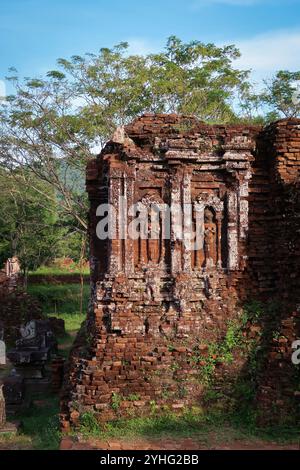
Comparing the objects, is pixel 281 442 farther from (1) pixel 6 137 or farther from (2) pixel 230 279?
(1) pixel 6 137

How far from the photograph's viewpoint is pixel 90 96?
68.9ft

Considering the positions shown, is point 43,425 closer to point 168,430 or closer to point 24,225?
point 168,430

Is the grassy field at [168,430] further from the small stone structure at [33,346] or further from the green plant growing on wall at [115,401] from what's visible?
the small stone structure at [33,346]

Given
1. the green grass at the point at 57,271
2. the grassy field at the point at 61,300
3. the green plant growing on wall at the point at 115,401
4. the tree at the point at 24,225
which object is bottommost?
the green plant growing on wall at the point at 115,401

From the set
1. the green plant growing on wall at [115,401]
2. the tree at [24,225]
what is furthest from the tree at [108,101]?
the green plant growing on wall at [115,401]

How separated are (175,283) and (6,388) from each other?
4.06 m

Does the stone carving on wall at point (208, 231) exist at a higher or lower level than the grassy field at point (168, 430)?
higher

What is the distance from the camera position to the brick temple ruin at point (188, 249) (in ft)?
26.1

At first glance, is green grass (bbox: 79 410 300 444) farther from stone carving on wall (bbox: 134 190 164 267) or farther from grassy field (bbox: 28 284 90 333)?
grassy field (bbox: 28 284 90 333)

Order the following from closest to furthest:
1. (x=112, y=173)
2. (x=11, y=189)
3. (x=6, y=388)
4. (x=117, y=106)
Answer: (x=112, y=173) < (x=6, y=388) < (x=117, y=106) < (x=11, y=189)

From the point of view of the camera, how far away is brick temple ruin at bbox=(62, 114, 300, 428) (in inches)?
313

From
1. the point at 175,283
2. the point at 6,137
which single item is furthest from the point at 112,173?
the point at 6,137

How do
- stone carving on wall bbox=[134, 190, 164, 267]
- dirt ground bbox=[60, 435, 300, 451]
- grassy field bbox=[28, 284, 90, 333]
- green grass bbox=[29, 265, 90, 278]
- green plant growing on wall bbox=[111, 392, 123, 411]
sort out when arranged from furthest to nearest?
1. green grass bbox=[29, 265, 90, 278]
2. grassy field bbox=[28, 284, 90, 333]
3. stone carving on wall bbox=[134, 190, 164, 267]
4. green plant growing on wall bbox=[111, 392, 123, 411]
5. dirt ground bbox=[60, 435, 300, 451]

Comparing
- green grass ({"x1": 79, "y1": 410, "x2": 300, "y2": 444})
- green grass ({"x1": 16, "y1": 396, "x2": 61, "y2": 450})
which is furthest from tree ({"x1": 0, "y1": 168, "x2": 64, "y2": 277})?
green grass ({"x1": 79, "y1": 410, "x2": 300, "y2": 444})
